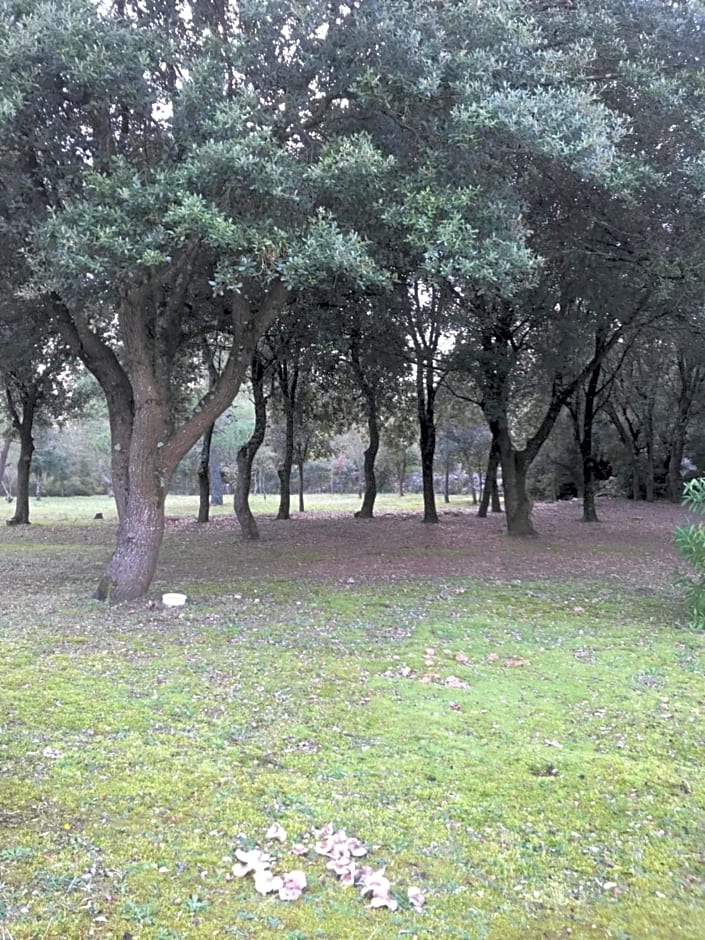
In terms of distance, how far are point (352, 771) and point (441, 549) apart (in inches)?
444

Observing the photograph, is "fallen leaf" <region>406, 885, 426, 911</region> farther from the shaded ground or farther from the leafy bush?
the shaded ground

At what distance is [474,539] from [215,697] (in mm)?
12456

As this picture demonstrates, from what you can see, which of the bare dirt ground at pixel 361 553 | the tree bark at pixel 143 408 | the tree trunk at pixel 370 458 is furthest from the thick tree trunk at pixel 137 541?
the tree trunk at pixel 370 458

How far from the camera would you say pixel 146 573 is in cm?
890

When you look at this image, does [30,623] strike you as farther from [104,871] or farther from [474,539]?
[474,539]

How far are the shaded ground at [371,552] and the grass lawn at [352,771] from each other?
327 centimetres

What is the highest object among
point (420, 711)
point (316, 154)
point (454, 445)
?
point (316, 154)

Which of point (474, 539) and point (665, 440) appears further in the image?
point (665, 440)

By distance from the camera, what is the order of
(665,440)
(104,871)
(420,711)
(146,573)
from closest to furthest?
(104,871) < (420,711) < (146,573) < (665,440)

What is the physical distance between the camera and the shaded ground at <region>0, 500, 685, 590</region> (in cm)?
1147

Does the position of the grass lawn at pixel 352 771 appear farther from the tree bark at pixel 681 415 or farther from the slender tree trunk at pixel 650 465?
the slender tree trunk at pixel 650 465

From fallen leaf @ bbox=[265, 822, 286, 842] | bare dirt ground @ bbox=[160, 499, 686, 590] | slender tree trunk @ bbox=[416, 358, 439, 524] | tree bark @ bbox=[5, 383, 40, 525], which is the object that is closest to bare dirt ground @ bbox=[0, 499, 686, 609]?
bare dirt ground @ bbox=[160, 499, 686, 590]

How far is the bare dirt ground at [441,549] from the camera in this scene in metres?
11.7

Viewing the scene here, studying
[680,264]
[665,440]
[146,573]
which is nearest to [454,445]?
[665,440]
